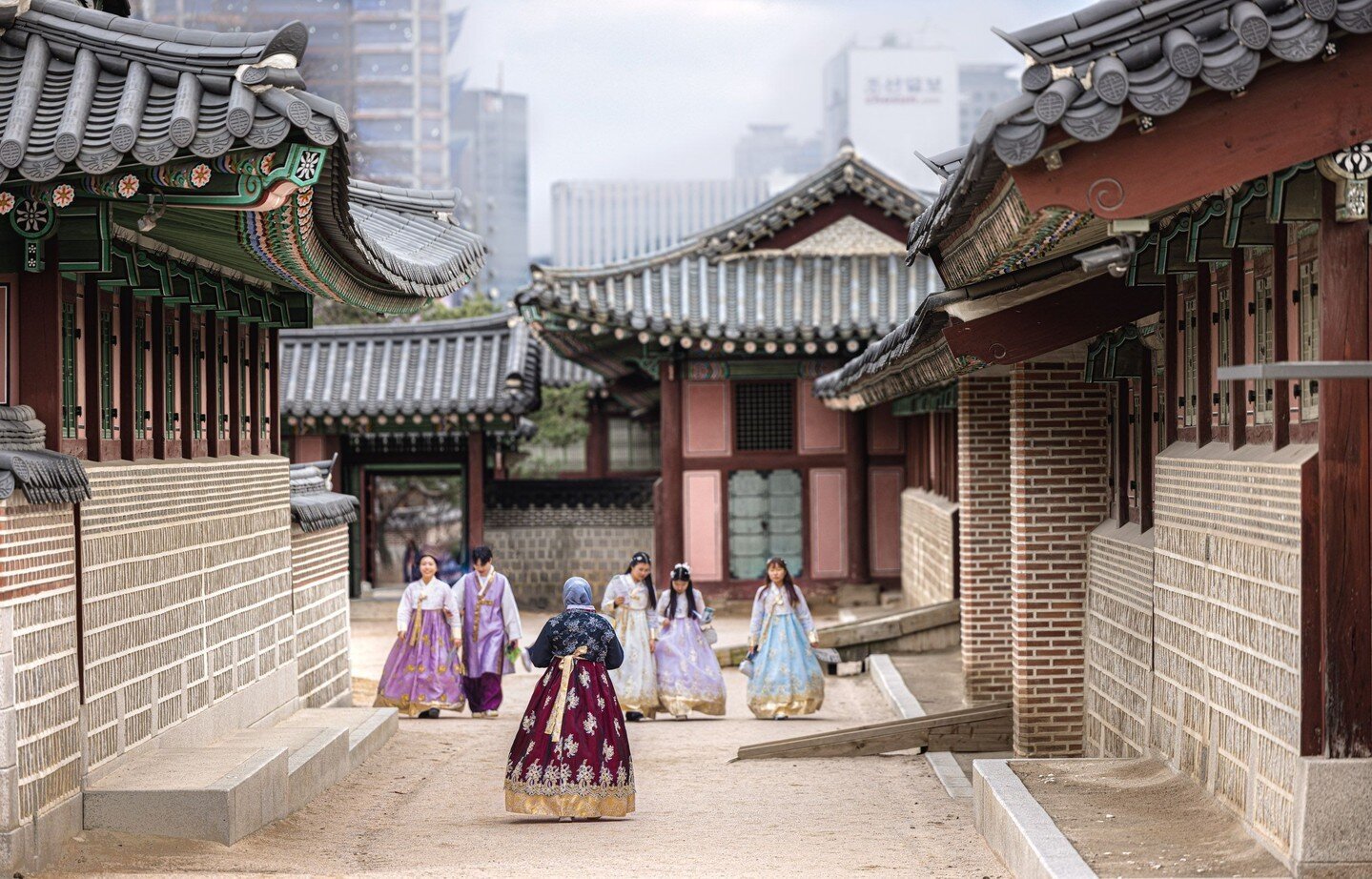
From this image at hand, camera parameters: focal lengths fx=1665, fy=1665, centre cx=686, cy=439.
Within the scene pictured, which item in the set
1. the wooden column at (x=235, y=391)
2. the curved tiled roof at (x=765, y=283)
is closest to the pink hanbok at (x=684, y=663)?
the wooden column at (x=235, y=391)

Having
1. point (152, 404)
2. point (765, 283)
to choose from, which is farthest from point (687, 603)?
point (765, 283)

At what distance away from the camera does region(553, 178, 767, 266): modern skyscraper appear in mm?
119312

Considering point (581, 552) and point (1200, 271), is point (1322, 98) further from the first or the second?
point (581, 552)

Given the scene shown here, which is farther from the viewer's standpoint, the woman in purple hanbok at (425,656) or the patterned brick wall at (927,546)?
the patterned brick wall at (927,546)

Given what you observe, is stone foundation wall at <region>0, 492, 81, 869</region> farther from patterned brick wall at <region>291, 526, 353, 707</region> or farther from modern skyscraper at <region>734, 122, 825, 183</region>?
modern skyscraper at <region>734, 122, 825, 183</region>

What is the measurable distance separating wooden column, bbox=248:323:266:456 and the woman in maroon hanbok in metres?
3.83

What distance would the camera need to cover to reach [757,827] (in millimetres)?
10344

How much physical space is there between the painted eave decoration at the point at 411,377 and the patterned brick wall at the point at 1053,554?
15.7m

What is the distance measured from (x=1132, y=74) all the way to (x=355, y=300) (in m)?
6.63

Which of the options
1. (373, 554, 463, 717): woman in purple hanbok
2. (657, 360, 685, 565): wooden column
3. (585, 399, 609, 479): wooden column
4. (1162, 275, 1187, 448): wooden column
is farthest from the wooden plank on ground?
(585, 399, 609, 479): wooden column

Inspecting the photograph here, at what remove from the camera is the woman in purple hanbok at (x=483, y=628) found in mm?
15828

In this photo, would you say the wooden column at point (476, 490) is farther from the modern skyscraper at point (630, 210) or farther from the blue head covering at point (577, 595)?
the modern skyscraper at point (630, 210)

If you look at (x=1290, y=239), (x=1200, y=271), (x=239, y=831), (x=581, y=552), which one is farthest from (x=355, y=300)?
(x=581, y=552)

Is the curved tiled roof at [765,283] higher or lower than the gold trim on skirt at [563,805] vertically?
higher
